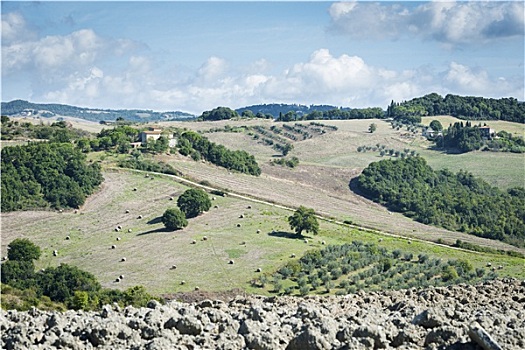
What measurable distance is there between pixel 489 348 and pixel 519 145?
391 ft

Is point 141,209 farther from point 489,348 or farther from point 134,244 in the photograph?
point 489,348

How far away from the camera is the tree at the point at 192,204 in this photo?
64875 mm

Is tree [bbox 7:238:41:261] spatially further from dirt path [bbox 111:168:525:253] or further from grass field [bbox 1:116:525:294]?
dirt path [bbox 111:168:525:253]

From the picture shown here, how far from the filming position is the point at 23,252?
48438mm

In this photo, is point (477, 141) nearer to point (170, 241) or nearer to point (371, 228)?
point (371, 228)

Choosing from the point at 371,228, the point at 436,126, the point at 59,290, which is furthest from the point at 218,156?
the point at 436,126

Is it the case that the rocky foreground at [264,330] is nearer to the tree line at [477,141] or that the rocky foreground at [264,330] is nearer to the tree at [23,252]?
the tree at [23,252]

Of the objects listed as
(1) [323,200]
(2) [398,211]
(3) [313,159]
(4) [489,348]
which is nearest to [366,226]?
(1) [323,200]

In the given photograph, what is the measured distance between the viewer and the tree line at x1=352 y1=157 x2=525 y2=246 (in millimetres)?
81062

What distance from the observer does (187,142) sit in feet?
320

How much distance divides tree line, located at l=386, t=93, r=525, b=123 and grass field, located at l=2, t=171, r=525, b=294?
98.9m

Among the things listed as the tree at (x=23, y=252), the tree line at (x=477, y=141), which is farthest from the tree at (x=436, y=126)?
the tree at (x=23, y=252)

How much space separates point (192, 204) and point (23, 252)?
64.6 feet

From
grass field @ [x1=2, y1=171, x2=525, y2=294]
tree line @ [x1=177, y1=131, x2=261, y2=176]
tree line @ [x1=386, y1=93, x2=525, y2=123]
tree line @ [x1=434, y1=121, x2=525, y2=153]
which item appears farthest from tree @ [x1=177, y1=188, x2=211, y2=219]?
tree line @ [x1=386, y1=93, x2=525, y2=123]
